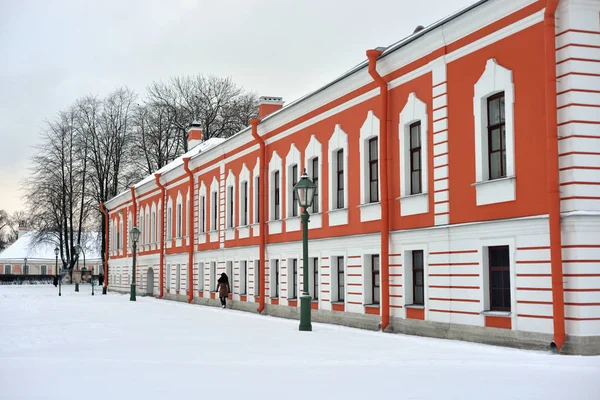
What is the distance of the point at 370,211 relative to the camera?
64.6 ft

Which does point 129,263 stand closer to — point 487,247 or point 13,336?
point 13,336

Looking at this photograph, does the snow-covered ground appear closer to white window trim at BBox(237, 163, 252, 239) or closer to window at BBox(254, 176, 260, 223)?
window at BBox(254, 176, 260, 223)

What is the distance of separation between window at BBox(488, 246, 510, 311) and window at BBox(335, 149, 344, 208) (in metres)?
7.34

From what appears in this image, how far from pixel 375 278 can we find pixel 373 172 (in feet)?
9.56

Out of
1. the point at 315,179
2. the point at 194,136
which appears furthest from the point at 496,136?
the point at 194,136

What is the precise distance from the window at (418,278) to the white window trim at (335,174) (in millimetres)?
3577

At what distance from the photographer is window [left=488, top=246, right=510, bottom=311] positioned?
1468 centimetres

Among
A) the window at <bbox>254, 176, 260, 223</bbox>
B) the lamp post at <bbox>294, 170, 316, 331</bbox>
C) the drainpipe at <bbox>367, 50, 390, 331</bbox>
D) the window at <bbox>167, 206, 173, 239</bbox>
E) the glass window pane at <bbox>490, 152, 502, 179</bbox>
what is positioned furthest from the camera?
the window at <bbox>167, 206, 173, 239</bbox>

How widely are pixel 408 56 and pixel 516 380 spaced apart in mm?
10137

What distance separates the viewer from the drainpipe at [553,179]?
1277 cm

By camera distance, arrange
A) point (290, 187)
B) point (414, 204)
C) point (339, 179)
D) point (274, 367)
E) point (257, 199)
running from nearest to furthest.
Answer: point (274, 367) → point (414, 204) → point (339, 179) → point (290, 187) → point (257, 199)

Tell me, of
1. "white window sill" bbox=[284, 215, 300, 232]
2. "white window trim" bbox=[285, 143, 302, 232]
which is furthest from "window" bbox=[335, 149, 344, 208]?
A: "white window sill" bbox=[284, 215, 300, 232]

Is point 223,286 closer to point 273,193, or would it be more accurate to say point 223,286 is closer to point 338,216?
point 273,193

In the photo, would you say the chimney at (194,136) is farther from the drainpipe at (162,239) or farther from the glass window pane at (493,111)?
the glass window pane at (493,111)
